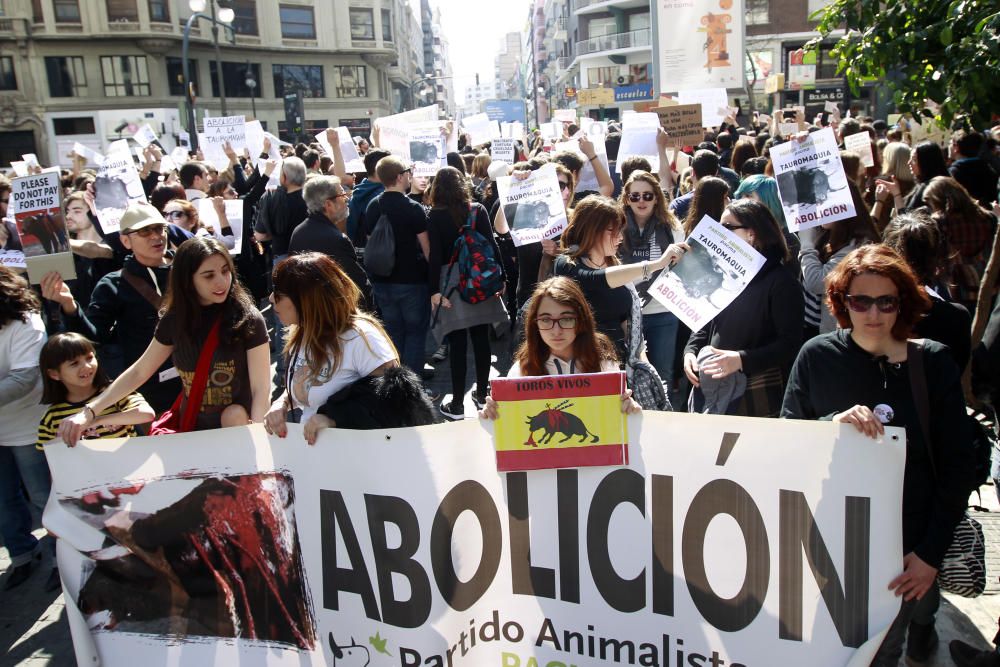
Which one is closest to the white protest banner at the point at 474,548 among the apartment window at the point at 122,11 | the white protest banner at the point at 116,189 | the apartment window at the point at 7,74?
the white protest banner at the point at 116,189

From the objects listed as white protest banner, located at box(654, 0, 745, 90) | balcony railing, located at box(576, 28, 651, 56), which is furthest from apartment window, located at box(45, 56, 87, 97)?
white protest banner, located at box(654, 0, 745, 90)

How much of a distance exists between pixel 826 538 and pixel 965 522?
0.61 m

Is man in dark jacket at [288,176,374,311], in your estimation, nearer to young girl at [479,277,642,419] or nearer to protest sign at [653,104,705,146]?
young girl at [479,277,642,419]

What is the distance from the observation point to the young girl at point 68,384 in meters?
3.70

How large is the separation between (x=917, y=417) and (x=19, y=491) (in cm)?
417

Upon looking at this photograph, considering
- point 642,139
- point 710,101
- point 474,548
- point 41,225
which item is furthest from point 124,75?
point 474,548

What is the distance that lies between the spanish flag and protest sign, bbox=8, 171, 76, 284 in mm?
2803

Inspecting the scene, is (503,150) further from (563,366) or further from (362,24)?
(362,24)

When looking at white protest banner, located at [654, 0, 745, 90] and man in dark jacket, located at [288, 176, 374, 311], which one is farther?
white protest banner, located at [654, 0, 745, 90]

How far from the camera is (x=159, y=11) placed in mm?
48875

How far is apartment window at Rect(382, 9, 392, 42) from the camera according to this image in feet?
201

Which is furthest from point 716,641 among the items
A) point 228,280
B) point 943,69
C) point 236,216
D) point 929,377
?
point 236,216

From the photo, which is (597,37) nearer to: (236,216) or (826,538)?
(236,216)

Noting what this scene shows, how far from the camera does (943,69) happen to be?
382cm
